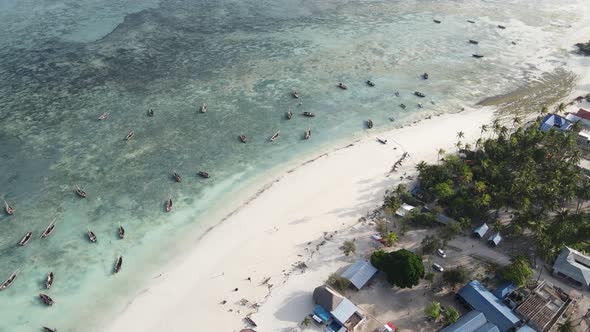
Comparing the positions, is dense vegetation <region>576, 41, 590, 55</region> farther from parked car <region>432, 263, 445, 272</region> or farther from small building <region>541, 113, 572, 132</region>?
parked car <region>432, 263, 445, 272</region>

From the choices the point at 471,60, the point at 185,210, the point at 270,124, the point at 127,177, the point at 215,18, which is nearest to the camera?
the point at 185,210

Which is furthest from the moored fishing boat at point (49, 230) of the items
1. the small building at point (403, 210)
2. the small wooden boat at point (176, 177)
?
the small building at point (403, 210)

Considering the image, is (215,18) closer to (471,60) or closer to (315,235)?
(471,60)

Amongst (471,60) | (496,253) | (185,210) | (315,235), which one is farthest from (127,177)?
(471,60)

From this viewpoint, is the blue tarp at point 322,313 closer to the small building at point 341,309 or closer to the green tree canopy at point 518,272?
the small building at point 341,309

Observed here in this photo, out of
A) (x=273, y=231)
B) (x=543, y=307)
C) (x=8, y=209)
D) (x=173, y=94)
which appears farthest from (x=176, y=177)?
(x=543, y=307)

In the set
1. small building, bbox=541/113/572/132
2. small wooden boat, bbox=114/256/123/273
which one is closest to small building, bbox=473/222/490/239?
small building, bbox=541/113/572/132
